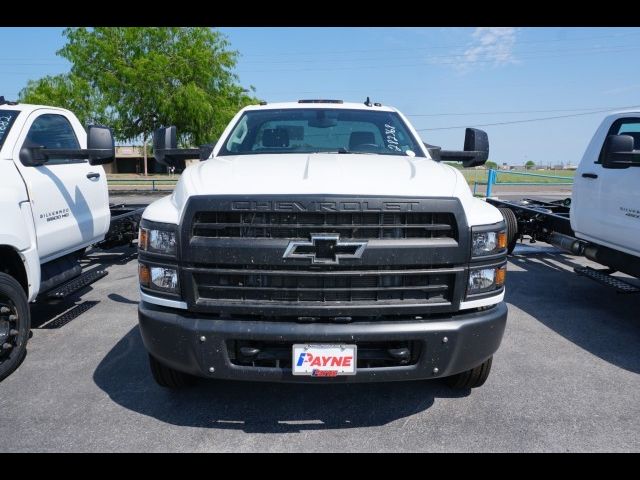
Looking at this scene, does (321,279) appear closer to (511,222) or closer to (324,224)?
(324,224)

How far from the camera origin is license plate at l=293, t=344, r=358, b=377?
2500mm

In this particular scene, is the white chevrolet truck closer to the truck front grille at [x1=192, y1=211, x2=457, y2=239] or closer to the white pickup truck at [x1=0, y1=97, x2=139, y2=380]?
the truck front grille at [x1=192, y1=211, x2=457, y2=239]

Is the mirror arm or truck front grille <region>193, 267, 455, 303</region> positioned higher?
the mirror arm

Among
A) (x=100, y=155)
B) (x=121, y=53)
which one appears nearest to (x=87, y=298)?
(x=100, y=155)

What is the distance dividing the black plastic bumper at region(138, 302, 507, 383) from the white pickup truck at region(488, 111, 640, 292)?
8.95 feet

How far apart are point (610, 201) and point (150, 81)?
73.2 feet

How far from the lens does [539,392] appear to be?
11.0 ft

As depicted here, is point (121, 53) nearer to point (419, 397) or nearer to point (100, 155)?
point (100, 155)

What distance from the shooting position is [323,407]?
10.1ft

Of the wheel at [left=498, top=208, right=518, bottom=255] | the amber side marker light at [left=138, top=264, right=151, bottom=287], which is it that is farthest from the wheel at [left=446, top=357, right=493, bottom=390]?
the wheel at [left=498, top=208, right=518, bottom=255]

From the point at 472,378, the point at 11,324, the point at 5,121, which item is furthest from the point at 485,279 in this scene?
the point at 5,121

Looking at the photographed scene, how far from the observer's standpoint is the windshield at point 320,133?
3.99 meters

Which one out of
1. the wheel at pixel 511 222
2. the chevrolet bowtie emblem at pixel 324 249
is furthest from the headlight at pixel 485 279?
the wheel at pixel 511 222

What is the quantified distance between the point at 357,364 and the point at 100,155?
3.26m
